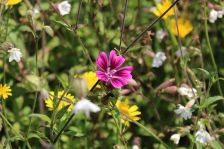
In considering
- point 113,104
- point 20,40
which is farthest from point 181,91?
point 20,40

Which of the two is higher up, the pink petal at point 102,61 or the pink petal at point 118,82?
the pink petal at point 102,61

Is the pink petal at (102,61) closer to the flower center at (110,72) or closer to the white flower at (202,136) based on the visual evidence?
the flower center at (110,72)

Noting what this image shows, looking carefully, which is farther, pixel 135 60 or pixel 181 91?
pixel 135 60

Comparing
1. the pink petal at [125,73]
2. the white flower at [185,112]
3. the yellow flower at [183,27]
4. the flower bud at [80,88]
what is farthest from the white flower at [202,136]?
the yellow flower at [183,27]

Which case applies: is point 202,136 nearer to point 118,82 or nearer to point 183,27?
point 118,82

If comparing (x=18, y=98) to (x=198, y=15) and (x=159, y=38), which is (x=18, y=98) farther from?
(x=198, y=15)

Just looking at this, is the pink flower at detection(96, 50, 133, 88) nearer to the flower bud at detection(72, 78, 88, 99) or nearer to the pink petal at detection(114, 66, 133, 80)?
the pink petal at detection(114, 66, 133, 80)
